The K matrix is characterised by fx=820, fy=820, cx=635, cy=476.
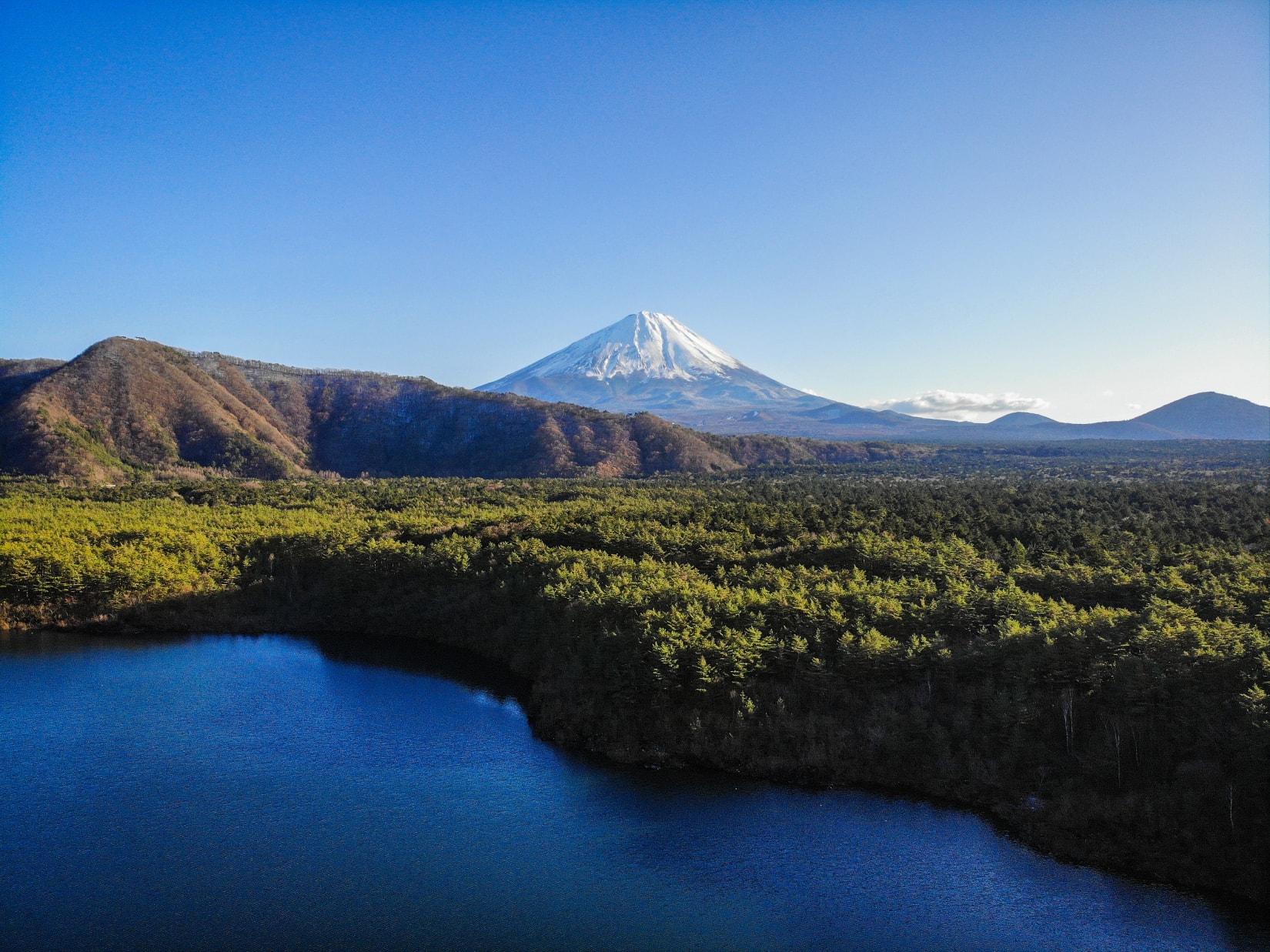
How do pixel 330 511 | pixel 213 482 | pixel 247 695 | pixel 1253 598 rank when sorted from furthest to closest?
pixel 213 482 → pixel 330 511 → pixel 247 695 → pixel 1253 598

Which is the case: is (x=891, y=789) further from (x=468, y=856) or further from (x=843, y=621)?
(x=468, y=856)

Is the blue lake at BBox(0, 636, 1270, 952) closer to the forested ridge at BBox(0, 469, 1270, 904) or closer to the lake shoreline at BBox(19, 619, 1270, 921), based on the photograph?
the lake shoreline at BBox(19, 619, 1270, 921)

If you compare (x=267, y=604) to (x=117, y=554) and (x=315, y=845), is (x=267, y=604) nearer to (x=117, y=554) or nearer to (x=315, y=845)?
(x=117, y=554)

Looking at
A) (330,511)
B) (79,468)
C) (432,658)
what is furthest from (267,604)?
(79,468)

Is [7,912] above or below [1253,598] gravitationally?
below

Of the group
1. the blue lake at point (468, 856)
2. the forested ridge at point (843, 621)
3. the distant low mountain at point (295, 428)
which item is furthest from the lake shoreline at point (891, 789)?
the distant low mountain at point (295, 428)

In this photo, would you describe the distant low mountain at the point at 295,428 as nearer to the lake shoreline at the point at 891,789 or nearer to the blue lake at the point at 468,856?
the blue lake at the point at 468,856
